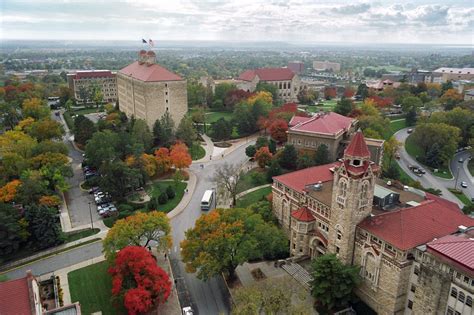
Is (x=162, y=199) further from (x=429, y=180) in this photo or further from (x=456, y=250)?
(x=429, y=180)

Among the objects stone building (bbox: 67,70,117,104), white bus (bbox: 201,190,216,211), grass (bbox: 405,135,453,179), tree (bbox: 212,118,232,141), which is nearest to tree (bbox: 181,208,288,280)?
white bus (bbox: 201,190,216,211)

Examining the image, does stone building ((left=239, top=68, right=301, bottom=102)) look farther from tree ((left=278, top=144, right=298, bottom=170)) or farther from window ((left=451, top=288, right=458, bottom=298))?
window ((left=451, top=288, right=458, bottom=298))

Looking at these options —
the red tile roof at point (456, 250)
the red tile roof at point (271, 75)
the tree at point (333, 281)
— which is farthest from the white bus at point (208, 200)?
the red tile roof at point (271, 75)

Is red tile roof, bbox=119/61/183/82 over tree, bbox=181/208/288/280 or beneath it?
over

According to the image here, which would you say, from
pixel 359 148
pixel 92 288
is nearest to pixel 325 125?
pixel 359 148

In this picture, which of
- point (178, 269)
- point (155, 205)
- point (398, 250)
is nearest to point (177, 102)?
point (155, 205)
